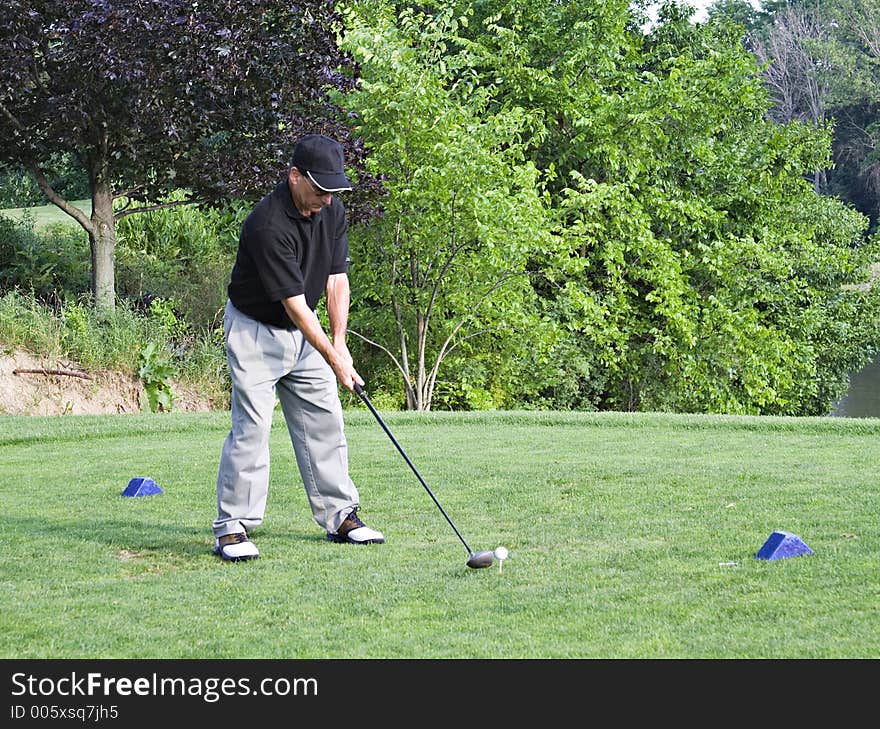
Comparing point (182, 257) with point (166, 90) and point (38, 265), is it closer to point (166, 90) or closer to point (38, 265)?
point (38, 265)

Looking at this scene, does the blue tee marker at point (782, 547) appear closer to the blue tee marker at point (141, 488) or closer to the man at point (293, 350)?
the man at point (293, 350)

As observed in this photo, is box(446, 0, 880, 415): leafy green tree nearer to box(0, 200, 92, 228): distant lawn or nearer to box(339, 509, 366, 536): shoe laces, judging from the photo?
box(0, 200, 92, 228): distant lawn

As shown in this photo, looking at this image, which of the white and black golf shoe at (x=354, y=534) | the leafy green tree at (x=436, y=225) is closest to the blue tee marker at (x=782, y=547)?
the white and black golf shoe at (x=354, y=534)

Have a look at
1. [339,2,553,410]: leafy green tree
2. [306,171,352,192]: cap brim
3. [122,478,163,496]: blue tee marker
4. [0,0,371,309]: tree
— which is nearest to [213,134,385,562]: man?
[306,171,352,192]: cap brim

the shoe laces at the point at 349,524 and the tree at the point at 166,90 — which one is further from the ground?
the tree at the point at 166,90

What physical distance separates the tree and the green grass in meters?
6.14

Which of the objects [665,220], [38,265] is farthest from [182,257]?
[665,220]

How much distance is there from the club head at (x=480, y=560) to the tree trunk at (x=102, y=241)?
11.8 metres

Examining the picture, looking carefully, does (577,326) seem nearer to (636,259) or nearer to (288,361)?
(636,259)

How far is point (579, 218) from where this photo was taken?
1862 centimetres

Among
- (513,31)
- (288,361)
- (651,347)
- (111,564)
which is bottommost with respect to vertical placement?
(651,347)

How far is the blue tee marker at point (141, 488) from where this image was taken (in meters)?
6.46
